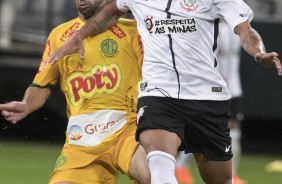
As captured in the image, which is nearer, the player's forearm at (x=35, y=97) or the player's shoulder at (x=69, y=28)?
the player's forearm at (x=35, y=97)

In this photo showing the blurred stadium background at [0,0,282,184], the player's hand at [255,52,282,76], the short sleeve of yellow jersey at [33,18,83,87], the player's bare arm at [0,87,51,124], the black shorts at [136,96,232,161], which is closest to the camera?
Answer: the player's hand at [255,52,282,76]

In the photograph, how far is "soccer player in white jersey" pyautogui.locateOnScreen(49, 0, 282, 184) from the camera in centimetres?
775

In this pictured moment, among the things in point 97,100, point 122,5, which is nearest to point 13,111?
point 97,100

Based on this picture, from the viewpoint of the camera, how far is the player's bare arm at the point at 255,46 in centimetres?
713

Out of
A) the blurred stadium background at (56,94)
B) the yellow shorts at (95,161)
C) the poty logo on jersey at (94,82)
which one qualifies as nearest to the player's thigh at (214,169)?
the yellow shorts at (95,161)

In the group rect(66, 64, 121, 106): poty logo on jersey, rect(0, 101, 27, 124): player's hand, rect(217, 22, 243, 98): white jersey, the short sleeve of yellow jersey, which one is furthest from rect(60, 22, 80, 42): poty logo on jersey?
rect(217, 22, 243, 98): white jersey

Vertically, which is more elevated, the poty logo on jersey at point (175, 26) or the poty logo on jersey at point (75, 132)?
the poty logo on jersey at point (175, 26)

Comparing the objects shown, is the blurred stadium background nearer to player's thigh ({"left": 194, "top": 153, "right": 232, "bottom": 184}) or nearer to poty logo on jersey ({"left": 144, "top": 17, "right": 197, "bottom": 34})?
player's thigh ({"left": 194, "top": 153, "right": 232, "bottom": 184})

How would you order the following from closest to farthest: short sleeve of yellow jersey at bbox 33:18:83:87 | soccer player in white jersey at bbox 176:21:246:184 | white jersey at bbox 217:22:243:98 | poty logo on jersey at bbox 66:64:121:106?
1. poty logo on jersey at bbox 66:64:121:106
2. short sleeve of yellow jersey at bbox 33:18:83:87
3. soccer player in white jersey at bbox 176:21:246:184
4. white jersey at bbox 217:22:243:98

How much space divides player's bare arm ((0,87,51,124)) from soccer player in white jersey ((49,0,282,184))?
2.86 feet

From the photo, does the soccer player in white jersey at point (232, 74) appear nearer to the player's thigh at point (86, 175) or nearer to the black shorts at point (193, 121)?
the player's thigh at point (86, 175)

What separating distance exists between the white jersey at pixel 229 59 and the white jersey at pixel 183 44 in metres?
6.21

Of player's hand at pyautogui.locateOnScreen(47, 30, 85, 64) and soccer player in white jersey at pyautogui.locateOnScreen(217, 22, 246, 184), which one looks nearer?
player's hand at pyautogui.locateOnScreen(47, 30, 85, 64)

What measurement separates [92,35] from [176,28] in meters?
0.86
